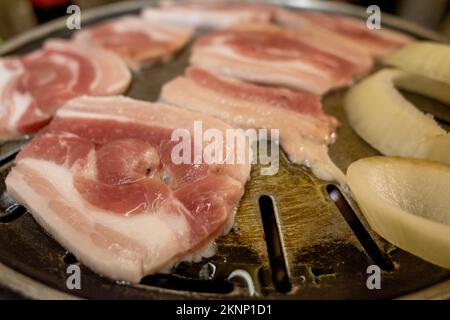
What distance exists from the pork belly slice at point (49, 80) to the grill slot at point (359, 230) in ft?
3.79

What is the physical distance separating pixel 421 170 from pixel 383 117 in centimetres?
44

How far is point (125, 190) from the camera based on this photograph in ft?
5.16

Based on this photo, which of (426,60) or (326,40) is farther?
(326,40)

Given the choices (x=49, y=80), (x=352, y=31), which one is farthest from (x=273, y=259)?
(x=352, y=31)

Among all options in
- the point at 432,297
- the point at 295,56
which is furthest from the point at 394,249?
the point at 295,56

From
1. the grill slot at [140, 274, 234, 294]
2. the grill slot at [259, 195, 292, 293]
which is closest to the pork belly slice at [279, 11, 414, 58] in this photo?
the grill slot at [259, 195, 292, 293]

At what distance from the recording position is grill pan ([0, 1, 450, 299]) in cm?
Answer: 136

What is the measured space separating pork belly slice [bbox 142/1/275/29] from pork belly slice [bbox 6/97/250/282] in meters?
1.15

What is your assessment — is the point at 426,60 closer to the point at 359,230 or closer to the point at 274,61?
the point at 274,61

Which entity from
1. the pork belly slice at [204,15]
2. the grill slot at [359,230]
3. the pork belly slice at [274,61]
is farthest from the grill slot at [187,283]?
the pork belly slice at [204,15]

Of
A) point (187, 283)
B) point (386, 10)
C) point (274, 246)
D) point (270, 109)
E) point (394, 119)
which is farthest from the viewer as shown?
point (386, 10)

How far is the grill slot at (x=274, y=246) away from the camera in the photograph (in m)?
1.41

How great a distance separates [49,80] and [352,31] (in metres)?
1.77

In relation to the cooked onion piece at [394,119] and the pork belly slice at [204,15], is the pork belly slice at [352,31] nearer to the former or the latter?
the pork belly slice at [204,15]
